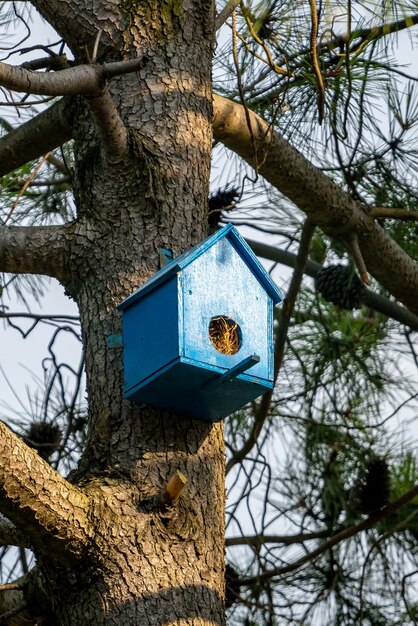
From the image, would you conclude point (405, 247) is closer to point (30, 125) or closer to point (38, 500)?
point (30, 125)

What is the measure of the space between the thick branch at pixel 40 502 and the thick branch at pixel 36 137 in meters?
0.67

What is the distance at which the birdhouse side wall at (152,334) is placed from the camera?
134cm

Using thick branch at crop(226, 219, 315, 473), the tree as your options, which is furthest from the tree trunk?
thick branch at crop(226, 219, 315, 473)

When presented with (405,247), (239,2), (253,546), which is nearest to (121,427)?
(239,2)

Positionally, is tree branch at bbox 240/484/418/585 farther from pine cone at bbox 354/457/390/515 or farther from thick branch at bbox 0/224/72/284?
thick branch at bbox 0/224/72/284

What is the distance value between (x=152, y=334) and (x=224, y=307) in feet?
0.41

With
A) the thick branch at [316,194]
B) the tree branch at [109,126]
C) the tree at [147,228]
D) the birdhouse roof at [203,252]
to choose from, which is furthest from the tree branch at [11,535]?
the thick branch at [316,194]

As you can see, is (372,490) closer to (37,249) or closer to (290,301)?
(290,301)

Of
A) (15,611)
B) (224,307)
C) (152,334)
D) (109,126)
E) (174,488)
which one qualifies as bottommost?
(15,611)

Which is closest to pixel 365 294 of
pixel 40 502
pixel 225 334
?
pixel 225 334

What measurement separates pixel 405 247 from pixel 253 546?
0.84 meters

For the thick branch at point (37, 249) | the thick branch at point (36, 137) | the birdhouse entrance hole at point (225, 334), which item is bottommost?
the birdhouse entrance hole at point (225, 334)

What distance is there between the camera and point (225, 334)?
1.44 metres

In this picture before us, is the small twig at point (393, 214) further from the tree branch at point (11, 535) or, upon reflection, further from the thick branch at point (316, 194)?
the tree branch at point (11, 535)
